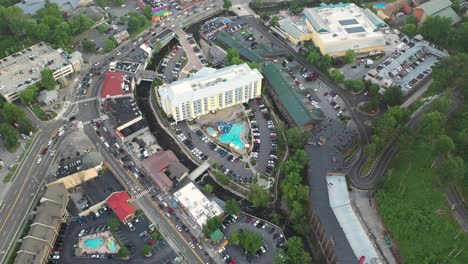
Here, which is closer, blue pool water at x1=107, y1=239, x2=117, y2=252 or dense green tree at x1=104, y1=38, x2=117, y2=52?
blue pool water at x1=107, y1=239, x2=117, y2=252

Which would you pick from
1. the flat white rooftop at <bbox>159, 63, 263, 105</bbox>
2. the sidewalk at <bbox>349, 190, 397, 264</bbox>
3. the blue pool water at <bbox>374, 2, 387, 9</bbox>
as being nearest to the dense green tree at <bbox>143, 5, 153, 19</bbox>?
the flat white rooftop at <bbox>159, 63, 263, 105</bbox>

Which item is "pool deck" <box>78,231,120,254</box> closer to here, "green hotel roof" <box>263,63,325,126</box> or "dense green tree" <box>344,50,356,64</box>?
"green hotel roof" <box>263,63,325,126</box>

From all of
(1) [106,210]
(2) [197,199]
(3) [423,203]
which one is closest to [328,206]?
(3) [423,203]

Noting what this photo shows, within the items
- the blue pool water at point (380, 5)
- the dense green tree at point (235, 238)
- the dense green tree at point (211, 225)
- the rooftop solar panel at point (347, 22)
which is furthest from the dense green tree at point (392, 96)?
the dense green tree at point (211, 225)

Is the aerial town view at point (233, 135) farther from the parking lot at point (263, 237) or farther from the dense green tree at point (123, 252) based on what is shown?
the dense green tree at point (123, 252)

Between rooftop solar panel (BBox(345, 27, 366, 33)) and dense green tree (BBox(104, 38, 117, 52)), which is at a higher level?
dense green tree (BBox(104, 38, 117, 52))

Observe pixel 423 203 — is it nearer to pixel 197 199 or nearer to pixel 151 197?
pixel 197 199
